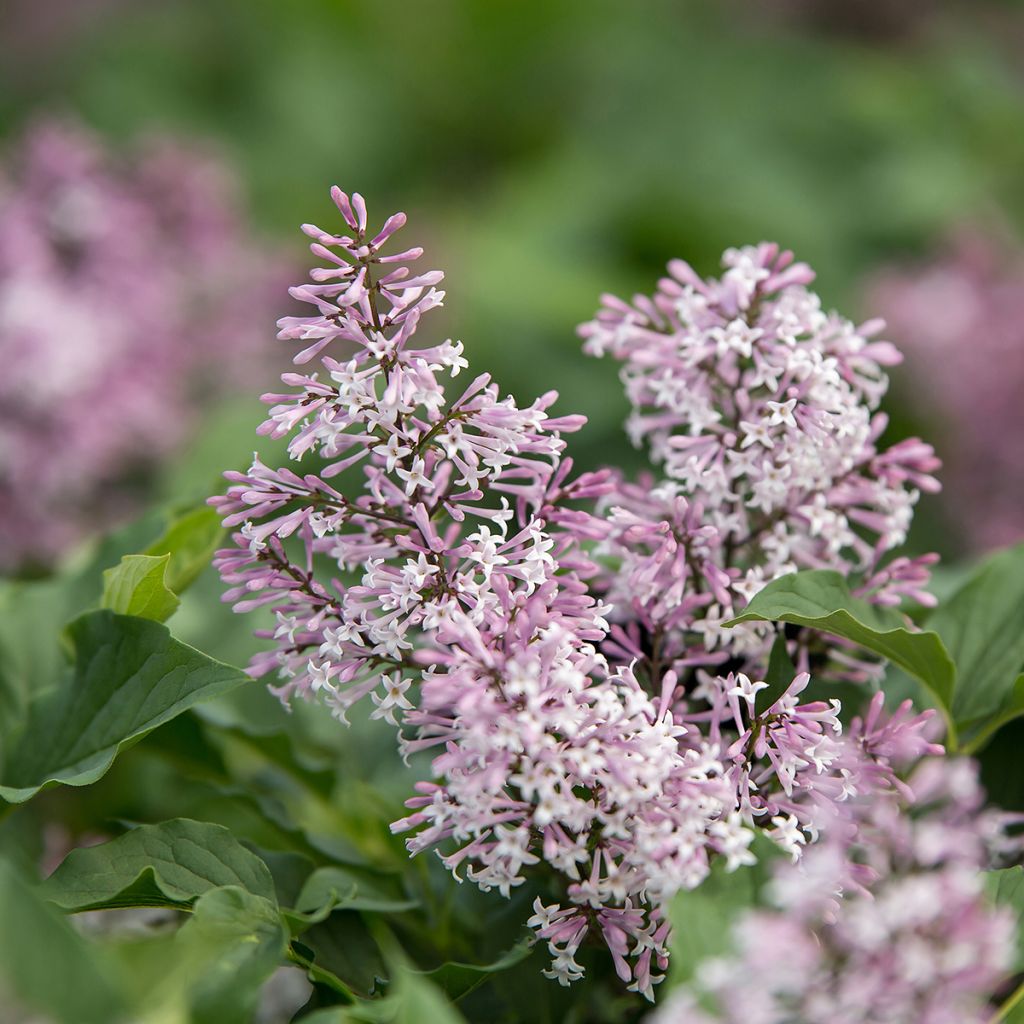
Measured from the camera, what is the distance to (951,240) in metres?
1.79

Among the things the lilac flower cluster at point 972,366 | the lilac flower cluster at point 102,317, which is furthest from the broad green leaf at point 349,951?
the lilac flower cluster at point 972,366

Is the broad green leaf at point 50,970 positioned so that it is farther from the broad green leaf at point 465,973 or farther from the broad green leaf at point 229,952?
the broad green leaf at point 465,973

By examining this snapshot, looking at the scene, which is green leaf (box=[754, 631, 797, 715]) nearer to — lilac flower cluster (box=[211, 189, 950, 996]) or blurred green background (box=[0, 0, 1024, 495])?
lilac flower cluster (box=[211, 189, 950, 996])

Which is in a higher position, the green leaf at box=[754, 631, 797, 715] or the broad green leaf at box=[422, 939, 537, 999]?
the green leaf at box=[754, 631, 797, 715]

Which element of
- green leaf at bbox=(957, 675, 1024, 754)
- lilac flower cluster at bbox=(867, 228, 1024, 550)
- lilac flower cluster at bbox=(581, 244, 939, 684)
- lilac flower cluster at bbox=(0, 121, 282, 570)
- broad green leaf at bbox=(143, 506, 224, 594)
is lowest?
green leaf at bbox=(957, 675, 1024, 754)

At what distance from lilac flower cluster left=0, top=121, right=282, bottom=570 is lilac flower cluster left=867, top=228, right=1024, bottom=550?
825mm

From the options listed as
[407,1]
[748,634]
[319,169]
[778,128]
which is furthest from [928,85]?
[748,634]

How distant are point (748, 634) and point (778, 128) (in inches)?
79.6

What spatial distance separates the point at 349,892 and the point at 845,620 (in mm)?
262

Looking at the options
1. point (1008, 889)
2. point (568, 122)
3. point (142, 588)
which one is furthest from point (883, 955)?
point (568, 122)

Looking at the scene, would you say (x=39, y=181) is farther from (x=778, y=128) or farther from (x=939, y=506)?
(x=778, y=128)

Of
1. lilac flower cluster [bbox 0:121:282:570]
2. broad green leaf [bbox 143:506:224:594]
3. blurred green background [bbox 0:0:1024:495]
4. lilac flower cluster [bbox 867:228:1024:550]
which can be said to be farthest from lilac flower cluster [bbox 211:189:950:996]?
blurred green background [bbox 0:0:1024:495]

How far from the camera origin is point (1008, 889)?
0.53m

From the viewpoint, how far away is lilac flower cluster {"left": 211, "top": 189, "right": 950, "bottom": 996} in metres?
0.49
